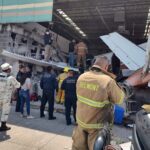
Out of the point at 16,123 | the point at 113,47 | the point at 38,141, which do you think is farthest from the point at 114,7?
the point at 38,141

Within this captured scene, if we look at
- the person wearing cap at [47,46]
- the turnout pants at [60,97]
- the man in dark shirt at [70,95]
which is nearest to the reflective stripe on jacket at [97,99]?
the man in dark shirt at [70,95]

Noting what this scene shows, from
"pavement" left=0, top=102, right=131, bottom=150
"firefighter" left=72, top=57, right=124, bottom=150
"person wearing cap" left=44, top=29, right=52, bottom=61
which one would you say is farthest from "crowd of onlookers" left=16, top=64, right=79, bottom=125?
"person wearing cap" left=44, top=29, right=52, bottom=61

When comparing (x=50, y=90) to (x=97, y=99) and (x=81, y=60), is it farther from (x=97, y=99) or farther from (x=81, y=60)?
(x=81, y=60)

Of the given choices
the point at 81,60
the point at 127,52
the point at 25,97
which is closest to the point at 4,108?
the point at 25,97

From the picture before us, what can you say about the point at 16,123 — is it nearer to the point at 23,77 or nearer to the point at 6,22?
the point at 23,77

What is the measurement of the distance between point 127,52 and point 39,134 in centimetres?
613

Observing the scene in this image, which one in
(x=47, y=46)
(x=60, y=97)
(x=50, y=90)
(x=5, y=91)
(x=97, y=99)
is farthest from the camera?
(x=47, y=46)

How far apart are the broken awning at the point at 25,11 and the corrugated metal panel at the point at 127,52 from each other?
10.2 feet

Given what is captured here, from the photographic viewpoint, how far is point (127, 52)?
1129cm

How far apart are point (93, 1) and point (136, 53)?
380 centimetres

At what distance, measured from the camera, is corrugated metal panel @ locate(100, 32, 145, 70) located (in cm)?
1052

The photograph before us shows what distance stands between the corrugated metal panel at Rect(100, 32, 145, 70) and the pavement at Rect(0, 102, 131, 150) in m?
3.47

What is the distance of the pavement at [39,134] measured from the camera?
5.76 meters

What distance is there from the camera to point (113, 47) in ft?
38.6
